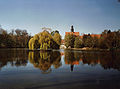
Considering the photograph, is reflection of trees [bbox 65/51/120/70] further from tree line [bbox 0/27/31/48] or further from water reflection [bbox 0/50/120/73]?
tree line [bbox 0/27/31/48]

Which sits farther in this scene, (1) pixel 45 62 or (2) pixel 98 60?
(2) pixel 98 60

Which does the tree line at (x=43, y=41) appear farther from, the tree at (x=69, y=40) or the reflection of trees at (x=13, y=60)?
the tree at (x=69, y=40)

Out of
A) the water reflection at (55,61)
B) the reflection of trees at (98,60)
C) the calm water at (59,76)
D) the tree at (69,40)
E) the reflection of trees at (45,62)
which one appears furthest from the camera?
the tree at (69,40)

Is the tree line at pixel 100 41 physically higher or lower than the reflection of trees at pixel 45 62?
higher

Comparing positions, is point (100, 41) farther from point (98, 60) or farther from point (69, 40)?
point (98, 60)

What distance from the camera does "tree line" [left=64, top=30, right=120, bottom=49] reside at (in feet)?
179

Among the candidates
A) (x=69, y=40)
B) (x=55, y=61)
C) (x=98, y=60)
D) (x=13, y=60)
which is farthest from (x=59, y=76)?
(x=69, y=40)

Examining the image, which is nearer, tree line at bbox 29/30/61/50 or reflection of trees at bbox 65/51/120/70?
reflection of trees at bbox 65/51/120/70

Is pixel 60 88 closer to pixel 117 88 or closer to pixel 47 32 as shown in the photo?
pixel 117 88

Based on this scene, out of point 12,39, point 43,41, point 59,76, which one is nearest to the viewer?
point 59,76

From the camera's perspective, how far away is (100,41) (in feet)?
195

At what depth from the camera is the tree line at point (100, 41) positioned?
54.5 metres

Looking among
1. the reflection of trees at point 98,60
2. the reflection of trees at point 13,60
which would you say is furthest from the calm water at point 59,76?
the reflection of trees at point 13,60

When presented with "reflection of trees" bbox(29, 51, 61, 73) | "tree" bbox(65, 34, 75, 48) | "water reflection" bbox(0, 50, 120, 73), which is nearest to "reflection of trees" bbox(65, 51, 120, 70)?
"water reflection" bbox(0, 50, 120, 73)
